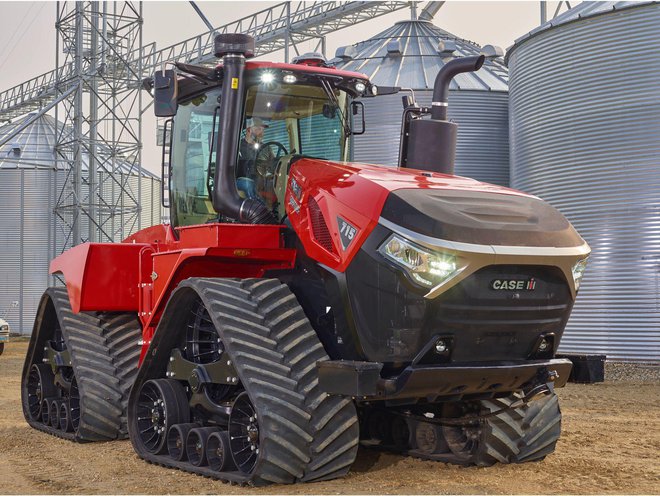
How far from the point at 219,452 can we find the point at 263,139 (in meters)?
2.59

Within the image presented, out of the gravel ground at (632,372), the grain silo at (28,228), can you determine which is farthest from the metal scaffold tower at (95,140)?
the gravel ground at (632,372)

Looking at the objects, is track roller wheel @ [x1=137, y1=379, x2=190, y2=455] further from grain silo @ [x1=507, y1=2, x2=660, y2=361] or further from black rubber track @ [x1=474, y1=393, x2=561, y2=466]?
grain silo @ [x1=507, y1=2, x2=660, y2=361]

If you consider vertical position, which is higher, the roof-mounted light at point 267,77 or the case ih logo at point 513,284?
the roof-mounted light at point 267,77

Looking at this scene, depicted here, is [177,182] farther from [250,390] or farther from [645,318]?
[645,318]

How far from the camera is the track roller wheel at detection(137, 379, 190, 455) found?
314 inches

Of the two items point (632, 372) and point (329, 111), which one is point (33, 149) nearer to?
point (632, 372)

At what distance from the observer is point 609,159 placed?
18547 millimetres

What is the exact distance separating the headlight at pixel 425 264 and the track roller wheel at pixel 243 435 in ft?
5.09

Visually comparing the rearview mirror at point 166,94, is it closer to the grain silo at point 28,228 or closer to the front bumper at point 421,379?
the front bumper at point 421,379

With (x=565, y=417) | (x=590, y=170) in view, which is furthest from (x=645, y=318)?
(x=565, y=417)

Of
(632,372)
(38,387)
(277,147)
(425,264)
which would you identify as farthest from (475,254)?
(632,372)

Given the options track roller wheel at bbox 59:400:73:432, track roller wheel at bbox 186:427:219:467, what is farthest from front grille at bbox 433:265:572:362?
track roller wheel at bbox 59:400:73:432

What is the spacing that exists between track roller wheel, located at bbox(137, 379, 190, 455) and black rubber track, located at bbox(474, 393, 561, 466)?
97.0 inches

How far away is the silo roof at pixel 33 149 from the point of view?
37.7m
